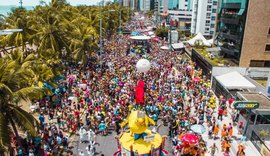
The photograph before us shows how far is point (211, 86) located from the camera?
31328 millimetres

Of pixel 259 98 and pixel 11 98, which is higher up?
pixel 11 98

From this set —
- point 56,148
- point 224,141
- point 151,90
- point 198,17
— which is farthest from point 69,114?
point 198,17

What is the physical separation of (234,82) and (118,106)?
41.4 ft

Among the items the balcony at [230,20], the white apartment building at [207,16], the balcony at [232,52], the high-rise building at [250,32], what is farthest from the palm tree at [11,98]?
the white apartment building at [207,16]

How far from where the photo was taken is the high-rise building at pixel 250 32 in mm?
Result: 31609

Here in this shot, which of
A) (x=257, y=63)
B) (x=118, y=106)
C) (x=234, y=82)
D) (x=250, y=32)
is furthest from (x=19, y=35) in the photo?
(x=257, y=63)

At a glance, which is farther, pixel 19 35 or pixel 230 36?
pixel 230 36

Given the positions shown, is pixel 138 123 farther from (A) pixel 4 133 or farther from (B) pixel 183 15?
(B) pixel 183 15

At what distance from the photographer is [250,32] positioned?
32.4 m

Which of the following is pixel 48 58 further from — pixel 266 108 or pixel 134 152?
pixel 266 108

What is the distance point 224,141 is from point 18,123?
499 inches

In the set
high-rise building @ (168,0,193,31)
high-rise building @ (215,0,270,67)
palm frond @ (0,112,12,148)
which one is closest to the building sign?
palm frond @ (0,112,12,148)

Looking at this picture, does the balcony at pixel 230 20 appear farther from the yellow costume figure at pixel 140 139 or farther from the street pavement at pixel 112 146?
the yellow costume figure at pixel 140 139

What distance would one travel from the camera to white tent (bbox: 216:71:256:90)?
84.3 ft
